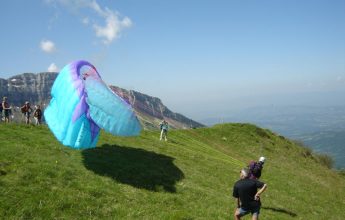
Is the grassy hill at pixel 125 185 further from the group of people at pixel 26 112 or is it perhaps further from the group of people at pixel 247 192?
the group of people at pixel 26 112

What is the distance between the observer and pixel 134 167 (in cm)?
2614

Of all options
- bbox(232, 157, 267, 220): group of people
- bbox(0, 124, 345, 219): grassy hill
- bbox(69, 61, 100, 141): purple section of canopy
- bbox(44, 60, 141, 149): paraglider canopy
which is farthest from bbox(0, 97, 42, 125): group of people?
bbox(232, 157, 267, 220): group of people

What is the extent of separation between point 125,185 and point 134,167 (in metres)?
4.57

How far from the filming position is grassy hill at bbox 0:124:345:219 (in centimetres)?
1712

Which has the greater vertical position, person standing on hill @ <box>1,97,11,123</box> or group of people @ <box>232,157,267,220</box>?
person standing on hill @ <box>1,97,11,123</box>

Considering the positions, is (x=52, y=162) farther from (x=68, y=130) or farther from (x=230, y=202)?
(x=230, y=202)

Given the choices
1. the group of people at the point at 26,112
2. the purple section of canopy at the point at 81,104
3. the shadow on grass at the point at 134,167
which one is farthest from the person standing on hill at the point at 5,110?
the purple section of canopy at the point at 81,104

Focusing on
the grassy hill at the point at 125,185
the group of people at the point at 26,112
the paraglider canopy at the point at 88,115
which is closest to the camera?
the grassy hill at the point at 125,185

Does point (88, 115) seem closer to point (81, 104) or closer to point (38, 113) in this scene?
point (81, 104)

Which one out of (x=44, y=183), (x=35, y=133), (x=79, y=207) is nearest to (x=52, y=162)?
(x=44, y=183)

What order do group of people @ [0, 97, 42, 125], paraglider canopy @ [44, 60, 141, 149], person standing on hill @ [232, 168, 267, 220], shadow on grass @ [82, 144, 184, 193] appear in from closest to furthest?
person standing on hill @ [232, 168, 267, 220] < paraglider canopy @ [44, 60, 141, 149] < shadow on grass @ [82, 144, 184, 193] < group of people @ [0, 97, 42, 125]

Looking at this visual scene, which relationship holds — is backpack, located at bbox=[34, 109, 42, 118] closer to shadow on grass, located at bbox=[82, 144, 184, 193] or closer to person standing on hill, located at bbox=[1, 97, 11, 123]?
person standing on hill, located at bbox=[1, 97, 11, 123]

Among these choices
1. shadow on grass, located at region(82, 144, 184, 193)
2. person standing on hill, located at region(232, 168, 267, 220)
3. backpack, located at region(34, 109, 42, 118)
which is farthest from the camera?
backpack, located at region(34, 109, 42, 118)

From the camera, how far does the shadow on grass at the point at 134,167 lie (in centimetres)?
2319
